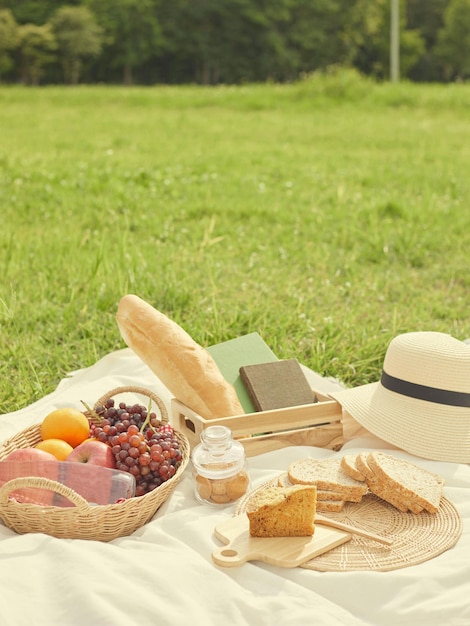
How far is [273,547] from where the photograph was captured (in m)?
2.62

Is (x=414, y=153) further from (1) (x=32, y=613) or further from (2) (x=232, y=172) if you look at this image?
(1) (x=32, y=613)

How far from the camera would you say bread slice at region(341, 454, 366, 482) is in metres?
2.94

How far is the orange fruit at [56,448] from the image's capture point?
10.3 feet

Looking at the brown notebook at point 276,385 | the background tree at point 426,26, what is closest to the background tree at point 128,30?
the background tree at point 426,26

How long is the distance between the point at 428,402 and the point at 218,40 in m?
45.9

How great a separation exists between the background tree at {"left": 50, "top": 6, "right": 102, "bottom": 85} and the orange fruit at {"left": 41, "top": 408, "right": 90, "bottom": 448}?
39.1 meters

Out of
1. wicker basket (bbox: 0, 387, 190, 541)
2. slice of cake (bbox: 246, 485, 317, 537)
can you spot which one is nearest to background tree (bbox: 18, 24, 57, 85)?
wicker basket (bbox: 0, 387, 190, 541)

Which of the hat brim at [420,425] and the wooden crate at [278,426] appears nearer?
the hat brim at [420,425]

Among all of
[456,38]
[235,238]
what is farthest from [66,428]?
[456,38]

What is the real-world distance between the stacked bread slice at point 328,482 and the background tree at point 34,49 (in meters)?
39.3

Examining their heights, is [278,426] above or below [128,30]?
below

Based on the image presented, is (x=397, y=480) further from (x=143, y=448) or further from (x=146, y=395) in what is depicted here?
(x=146, y=395)

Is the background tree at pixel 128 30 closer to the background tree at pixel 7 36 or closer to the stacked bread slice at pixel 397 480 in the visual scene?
the background tree at pixel 7 36

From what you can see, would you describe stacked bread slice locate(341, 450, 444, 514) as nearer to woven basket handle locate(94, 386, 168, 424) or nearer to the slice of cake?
the slice of cake
